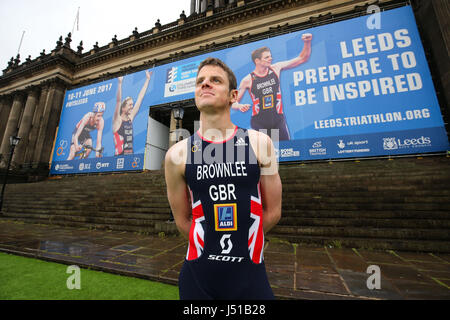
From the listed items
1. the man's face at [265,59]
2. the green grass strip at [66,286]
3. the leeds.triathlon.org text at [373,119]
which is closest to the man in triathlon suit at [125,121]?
the man's face at [265,59]

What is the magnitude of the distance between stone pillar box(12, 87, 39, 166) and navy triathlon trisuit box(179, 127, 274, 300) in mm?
24362

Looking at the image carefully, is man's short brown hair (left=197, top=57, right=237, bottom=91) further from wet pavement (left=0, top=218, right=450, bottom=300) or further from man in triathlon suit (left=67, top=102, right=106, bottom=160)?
man in triathlon suit (left=67, top=102, right=106, bottom=160)

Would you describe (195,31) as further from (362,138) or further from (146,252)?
(146,252)

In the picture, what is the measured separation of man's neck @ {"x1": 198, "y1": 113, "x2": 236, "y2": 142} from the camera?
3.48ft

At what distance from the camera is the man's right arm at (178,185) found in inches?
41.3

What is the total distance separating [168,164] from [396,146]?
32.2ft

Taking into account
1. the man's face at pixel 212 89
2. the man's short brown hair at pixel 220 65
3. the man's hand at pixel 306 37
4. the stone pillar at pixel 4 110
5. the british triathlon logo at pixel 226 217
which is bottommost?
the british triathlon logo at pixel 226 217

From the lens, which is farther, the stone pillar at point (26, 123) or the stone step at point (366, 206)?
the stone pillar at point (26, 123)

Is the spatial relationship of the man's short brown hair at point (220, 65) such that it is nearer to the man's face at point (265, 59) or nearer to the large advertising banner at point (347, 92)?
the large advertising banner at point (347, 92)

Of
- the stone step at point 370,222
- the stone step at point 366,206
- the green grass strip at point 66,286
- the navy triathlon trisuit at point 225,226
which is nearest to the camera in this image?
the navy triathlon trisuit at point 225,226

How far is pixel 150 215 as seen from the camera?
607cm

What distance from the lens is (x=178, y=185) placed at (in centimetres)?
107

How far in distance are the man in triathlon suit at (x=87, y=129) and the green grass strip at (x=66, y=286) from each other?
1265 centimetres
